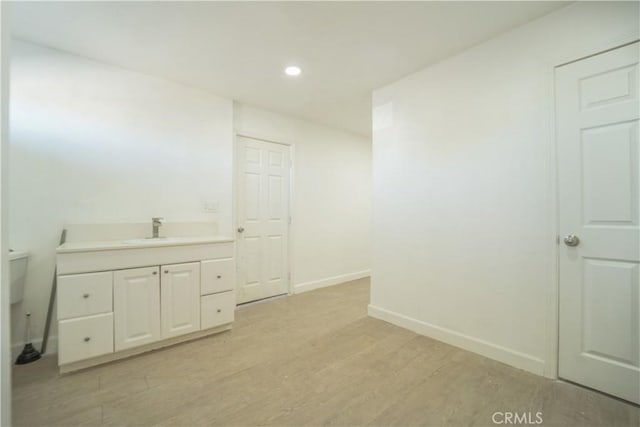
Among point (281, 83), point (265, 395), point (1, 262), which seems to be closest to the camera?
point (1, 262)

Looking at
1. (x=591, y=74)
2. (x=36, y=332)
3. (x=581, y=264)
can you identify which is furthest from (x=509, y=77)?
(x=36, y=332)

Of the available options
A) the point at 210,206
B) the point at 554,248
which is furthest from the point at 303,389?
the point at 210,206

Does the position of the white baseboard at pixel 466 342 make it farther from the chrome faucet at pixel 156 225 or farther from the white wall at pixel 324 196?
the chrome faucet at pixel 156 225

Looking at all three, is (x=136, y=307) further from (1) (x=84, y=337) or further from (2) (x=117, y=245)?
(2) (x=117, y=245)

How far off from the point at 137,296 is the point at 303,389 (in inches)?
54.6

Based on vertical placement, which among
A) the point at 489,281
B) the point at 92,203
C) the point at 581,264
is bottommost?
the point at 489,281

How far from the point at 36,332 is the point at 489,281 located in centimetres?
345

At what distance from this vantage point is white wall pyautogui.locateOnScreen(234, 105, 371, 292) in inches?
144

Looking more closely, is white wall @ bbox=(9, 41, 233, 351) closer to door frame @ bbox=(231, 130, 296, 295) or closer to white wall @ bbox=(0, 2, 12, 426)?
door frame @ bbox=(231, 130, 296, 295)

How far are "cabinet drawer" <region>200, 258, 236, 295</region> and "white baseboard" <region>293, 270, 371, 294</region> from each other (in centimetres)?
133

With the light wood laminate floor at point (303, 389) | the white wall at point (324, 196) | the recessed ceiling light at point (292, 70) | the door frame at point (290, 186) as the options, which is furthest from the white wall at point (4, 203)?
the white wall at point (324, 196)

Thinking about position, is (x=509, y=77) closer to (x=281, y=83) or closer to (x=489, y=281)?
(x=489, y=281)

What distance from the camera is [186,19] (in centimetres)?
187
